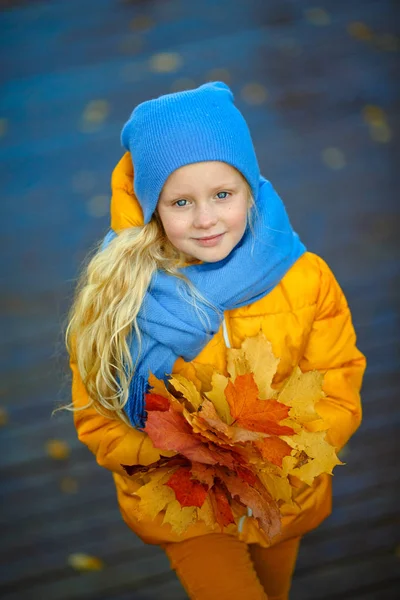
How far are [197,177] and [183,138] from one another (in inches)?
3.9

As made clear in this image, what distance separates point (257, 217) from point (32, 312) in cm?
232

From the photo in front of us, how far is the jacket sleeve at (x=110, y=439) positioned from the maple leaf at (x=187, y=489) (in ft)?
1.02

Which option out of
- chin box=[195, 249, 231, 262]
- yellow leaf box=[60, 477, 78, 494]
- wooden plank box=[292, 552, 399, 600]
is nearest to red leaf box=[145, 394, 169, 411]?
chin box=[195, 249, 231, 262]

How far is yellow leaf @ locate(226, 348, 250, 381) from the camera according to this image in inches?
72.2

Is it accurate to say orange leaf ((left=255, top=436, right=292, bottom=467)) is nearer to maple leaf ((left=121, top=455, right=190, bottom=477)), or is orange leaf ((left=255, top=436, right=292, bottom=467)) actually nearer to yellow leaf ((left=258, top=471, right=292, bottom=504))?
yellow leaf ((left=258, top=471, right=292, bottom=504))

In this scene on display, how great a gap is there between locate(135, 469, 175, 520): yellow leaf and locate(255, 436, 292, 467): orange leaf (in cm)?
24

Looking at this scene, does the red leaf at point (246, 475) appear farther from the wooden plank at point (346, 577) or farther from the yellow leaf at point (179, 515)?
the wooden plank at point (346, 577)

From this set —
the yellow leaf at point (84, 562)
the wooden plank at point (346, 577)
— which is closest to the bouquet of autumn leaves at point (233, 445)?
the wooden plank at point (346, 577)

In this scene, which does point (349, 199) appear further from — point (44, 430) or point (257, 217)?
point (257, 217)

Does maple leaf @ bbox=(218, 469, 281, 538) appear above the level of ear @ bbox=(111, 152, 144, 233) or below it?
below

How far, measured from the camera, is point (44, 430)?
3.81 m

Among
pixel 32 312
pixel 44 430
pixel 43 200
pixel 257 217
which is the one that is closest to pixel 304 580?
pixel 44 430

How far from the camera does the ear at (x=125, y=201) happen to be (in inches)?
84.0

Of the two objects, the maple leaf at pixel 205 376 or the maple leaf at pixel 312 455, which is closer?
the maple leaf at pixel 312 455
